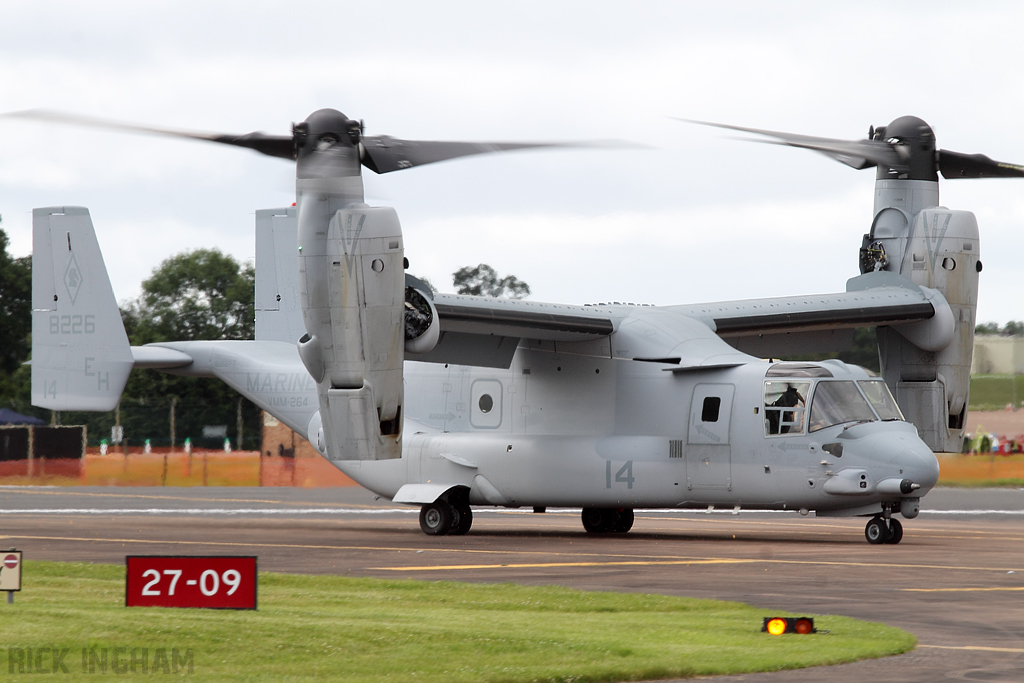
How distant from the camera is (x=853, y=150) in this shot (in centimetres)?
2355

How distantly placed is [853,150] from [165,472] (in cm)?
2772

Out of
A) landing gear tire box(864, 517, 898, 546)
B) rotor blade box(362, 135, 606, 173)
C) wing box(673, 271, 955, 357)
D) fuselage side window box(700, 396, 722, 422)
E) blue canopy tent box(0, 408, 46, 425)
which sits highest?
rotor blade box(362, 135, 606, 173)

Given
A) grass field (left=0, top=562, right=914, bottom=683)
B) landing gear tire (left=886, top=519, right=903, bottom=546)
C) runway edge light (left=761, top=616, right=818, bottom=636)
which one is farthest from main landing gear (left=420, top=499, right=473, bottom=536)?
runway edge light (left=761, top=616, right=818, bottom=636)

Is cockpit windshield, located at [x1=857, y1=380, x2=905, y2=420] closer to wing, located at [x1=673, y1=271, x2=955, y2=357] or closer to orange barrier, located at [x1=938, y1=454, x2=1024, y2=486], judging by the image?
wing, located at [x1=673, y1=271, x2=955, y2=357]

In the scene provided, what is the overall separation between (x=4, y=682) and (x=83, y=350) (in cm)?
1649

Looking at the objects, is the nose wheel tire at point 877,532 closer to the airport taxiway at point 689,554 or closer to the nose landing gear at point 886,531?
the nose landing gear at point 886,531

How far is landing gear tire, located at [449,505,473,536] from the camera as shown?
22641 millimetres

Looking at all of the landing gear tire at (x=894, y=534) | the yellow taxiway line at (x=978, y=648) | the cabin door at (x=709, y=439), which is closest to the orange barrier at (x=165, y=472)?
the cabin door at (x=709, y=439)

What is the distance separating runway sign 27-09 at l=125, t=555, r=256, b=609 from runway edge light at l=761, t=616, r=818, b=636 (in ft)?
12.7

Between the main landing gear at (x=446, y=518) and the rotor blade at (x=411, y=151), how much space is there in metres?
6.44

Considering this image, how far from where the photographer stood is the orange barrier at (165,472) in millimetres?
42812

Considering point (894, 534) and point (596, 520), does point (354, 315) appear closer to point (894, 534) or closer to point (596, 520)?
point (596, 520)

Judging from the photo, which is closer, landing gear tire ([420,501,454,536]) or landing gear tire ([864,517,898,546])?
landing gear tire ([864,517,898,546])

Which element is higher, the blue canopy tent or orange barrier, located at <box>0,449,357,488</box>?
the blue canopy tent
